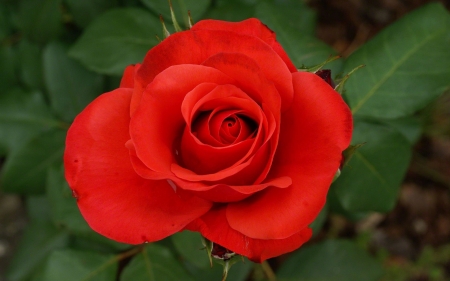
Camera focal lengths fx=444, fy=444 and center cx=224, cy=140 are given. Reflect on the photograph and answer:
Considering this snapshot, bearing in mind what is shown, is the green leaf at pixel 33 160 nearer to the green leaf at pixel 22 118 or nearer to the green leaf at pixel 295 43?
the green leaf at pixel 22 118

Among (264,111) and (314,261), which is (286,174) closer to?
(264,111)

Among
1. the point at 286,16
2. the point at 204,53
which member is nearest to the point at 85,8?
the point at 286,16

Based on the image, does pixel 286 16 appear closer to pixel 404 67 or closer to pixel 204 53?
pixel 404 67

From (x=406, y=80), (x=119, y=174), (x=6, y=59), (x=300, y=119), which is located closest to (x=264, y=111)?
(x=300, y=119)

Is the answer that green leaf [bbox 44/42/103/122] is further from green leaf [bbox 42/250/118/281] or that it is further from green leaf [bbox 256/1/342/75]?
green leaf [bbox 256/1/342/75]

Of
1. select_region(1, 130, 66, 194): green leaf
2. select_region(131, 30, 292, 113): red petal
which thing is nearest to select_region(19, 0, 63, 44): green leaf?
select_region(1, 130, 66, 194): green leaf
